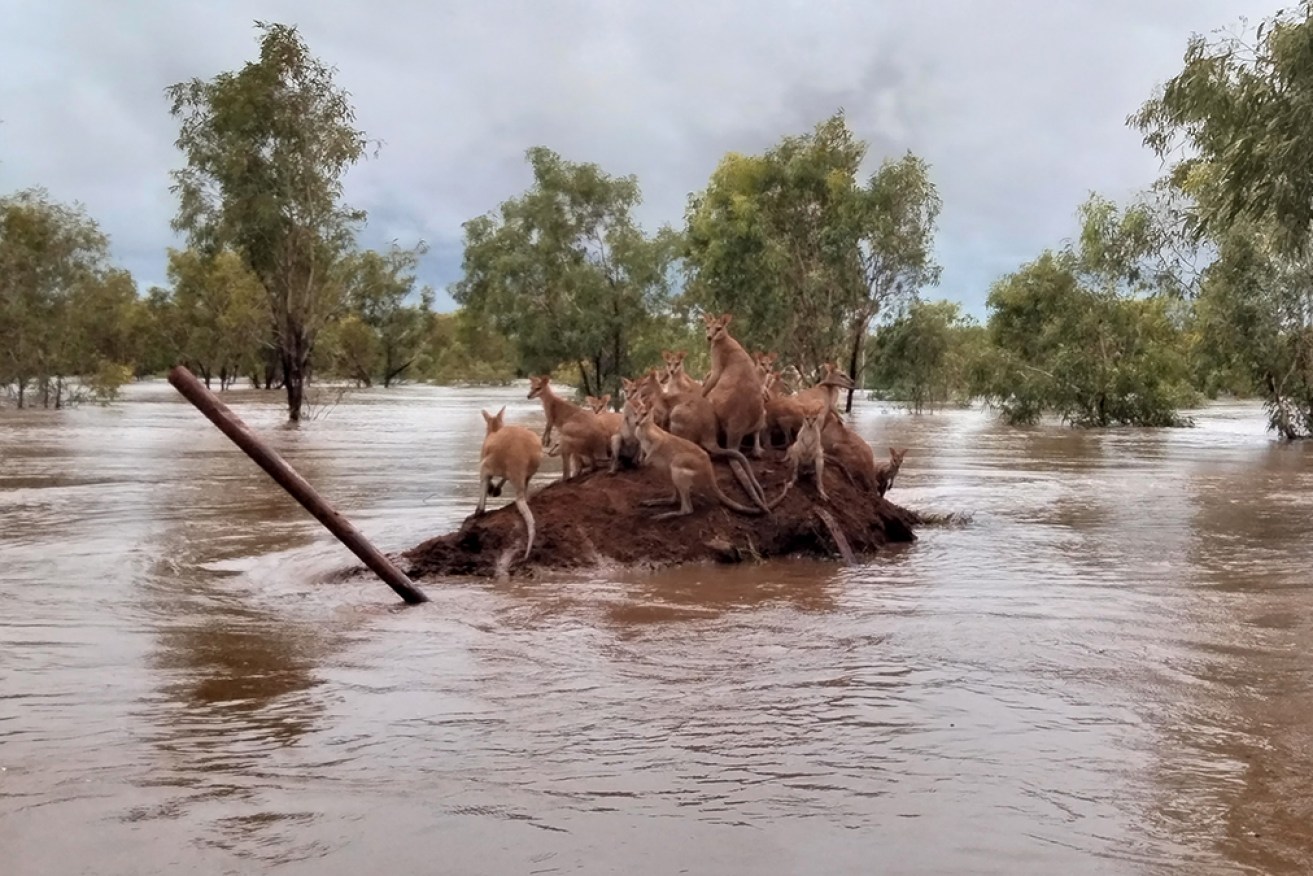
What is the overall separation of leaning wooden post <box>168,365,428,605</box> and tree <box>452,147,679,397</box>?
139 feet

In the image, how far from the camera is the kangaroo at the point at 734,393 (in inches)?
511

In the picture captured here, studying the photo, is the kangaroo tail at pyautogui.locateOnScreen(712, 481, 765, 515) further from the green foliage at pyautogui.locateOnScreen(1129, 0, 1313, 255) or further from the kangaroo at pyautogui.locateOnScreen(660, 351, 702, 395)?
the green foliage at pyautogui.locateOnScreen(1129, 0, 1313, 255)

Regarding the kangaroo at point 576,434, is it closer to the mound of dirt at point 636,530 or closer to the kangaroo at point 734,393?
the mound of dirt at point 636,530

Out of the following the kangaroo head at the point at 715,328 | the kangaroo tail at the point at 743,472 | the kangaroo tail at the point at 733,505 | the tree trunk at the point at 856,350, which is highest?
the tree trunk at the point at 856,350

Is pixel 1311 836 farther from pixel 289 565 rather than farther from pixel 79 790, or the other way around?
pixel 289 565

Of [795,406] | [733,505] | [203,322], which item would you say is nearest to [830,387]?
[795,406]

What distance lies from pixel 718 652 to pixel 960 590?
3.52 m

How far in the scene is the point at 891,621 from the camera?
9703 millimetres

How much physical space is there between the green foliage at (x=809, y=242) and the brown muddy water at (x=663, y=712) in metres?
37.4

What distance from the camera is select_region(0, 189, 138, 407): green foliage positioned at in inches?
1905

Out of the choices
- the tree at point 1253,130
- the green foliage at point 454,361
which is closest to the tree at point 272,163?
the tree at point 1253,130

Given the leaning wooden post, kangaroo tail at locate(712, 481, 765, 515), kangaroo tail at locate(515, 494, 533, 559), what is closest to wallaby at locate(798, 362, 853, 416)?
kangaroo tail at locate(712, 481, 765, 515)

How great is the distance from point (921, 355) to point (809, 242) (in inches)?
315

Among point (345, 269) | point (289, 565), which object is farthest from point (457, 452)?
point (289, 565)
